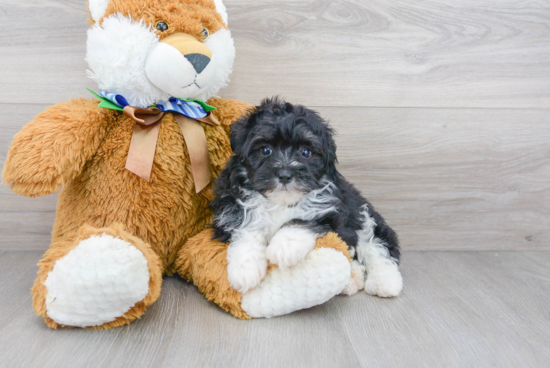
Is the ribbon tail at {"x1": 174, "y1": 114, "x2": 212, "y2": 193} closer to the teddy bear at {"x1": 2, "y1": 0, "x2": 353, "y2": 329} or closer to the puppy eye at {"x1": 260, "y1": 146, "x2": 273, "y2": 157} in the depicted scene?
the teddy bear at {"x1": 2, "y1": 0, "x2": 353, "y2": 329}

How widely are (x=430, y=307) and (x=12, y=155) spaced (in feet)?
5.11

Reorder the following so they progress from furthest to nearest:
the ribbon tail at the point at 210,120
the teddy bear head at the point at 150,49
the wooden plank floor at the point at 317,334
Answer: the ribbon tail at the point at 210,120
the teddy bear head at the point at 150,49
the wooden plank floor at the point at 317,334

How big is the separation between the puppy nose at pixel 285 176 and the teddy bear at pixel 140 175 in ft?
0.88

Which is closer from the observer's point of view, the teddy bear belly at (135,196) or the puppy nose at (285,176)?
the puppy nose at (285,176)

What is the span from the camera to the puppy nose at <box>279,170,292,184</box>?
126cm

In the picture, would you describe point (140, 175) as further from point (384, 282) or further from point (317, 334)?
point (384, 282)

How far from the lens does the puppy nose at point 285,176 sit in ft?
4.13

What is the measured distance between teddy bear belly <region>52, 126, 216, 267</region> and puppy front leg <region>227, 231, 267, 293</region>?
30 centimetres

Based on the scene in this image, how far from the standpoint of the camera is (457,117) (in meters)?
2.08

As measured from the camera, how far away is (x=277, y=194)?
1.33 m

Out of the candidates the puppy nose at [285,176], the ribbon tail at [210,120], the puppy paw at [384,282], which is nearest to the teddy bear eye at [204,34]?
the ribbon tail at [210,120]

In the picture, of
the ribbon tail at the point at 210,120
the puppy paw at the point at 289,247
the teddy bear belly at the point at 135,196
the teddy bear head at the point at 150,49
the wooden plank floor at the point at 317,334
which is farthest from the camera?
the ribbon tail at the point at 210,120

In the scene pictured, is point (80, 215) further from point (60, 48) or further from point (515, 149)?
point (515, 149)

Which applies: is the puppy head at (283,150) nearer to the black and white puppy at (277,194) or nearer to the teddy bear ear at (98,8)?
the black and white puppy at (277,194)
